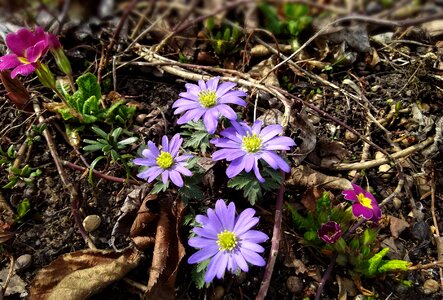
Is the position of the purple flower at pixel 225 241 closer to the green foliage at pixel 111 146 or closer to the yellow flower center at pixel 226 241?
the yellow flower center at pixel 226 241

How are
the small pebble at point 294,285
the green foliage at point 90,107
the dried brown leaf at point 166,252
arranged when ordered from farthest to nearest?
the green foliage at point 90,107 < the small pebble at point 294,285 < the dried brown leaf at point 166,252

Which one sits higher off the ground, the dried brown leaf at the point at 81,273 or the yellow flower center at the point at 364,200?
the dried brown leaf at the point at 81,273

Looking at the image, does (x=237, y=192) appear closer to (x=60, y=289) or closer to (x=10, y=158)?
(x=60, y=289)

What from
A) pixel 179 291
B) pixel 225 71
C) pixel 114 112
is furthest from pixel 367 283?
pixel 114 112

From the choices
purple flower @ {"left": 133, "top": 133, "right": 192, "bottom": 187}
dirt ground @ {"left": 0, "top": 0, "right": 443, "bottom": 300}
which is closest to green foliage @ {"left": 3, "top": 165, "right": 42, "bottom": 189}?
dirt ground @ {"left": 0, "top": 0, "right": 443, "bottom": 300}

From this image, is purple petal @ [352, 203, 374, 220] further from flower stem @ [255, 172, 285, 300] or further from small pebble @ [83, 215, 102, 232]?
small pebble @ [83, 215, 102, 232]

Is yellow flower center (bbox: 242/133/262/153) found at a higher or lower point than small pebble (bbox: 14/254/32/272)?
higher

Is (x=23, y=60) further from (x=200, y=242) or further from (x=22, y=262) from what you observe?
(x=200, y=242)

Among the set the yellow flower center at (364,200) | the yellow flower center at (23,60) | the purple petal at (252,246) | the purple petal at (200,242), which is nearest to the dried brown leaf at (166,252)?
the purple petal at (200,242)
